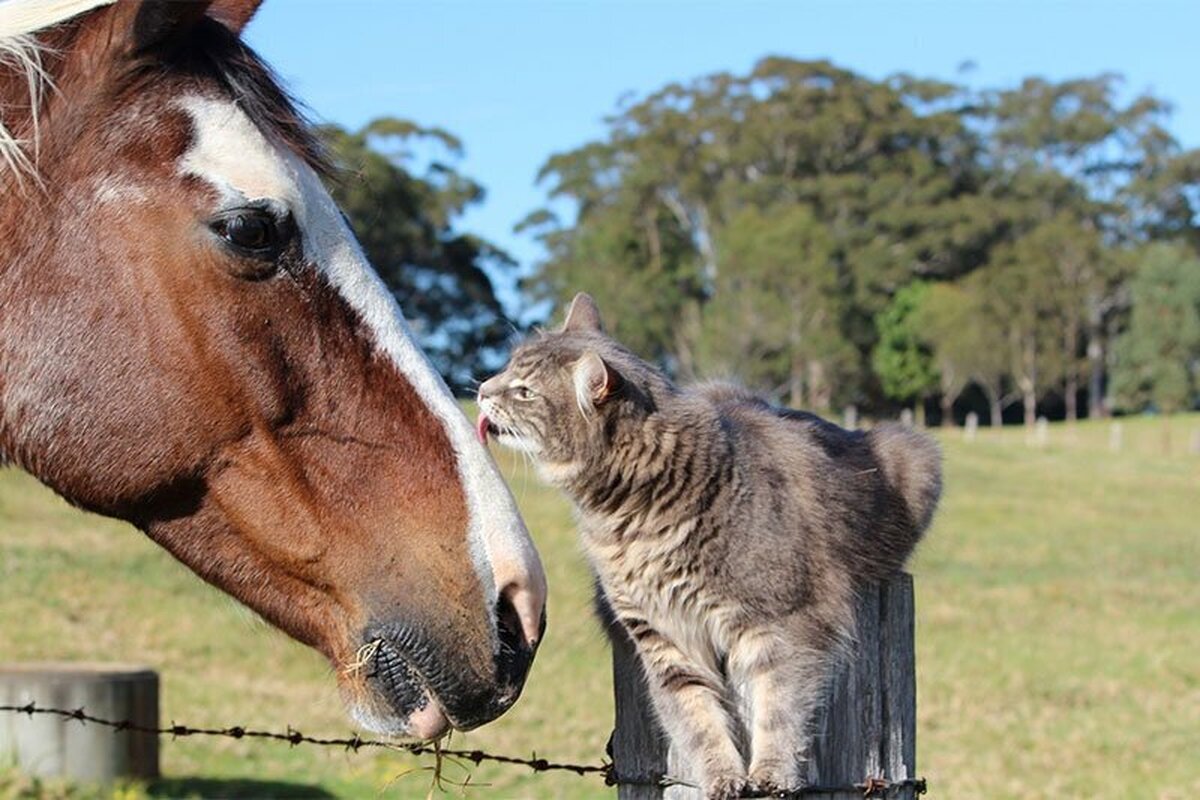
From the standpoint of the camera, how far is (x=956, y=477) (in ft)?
94.4

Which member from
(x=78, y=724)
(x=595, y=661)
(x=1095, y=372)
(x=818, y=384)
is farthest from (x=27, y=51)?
(x=1095, y=372)

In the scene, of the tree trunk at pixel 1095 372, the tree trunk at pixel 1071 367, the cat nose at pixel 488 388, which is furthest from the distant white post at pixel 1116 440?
the cat nose at pixel 488 388

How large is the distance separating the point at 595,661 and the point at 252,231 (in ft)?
33.9

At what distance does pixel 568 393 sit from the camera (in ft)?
12.2

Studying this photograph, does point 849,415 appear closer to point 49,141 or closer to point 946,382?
point 946,382

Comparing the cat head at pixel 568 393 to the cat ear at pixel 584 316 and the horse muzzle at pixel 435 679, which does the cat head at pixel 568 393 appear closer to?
the cat ear at pixel 584 316

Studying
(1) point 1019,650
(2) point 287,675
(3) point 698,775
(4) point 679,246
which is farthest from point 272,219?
(4) point 679,246

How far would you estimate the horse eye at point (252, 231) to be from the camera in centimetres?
202

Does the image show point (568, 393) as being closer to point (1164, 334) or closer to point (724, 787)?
point (724, 787)

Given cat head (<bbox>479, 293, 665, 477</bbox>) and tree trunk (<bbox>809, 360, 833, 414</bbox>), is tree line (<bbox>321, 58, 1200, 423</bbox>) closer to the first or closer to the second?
tree trunk (<bbox>809, 360, 833, 414</bbox>)

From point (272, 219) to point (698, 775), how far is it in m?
1.27

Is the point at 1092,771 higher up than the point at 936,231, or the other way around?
the point at 936,231

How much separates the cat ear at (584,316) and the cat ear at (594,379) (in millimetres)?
428

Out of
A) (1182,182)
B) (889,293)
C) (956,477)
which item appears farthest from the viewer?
(1182,182)
